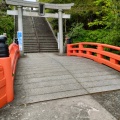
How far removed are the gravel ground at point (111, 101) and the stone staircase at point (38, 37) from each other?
31.9ft

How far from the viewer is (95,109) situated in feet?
10.2

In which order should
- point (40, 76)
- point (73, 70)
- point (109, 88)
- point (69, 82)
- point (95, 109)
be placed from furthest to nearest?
point (73, 70)
point (40, 76)
point (69, 82)
point (109, 88)
point (95, 109)

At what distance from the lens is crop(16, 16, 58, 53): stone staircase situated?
13337mm

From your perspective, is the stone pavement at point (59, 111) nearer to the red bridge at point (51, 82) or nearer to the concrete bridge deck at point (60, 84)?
the concrete bridge deck at point (60, 84)

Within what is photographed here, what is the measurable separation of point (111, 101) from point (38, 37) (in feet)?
39.7

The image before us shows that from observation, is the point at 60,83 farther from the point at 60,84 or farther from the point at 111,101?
the point at 111,101

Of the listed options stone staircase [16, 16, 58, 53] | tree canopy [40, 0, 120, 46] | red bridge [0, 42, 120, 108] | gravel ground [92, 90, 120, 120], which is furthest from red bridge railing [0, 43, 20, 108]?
stone staircase [16, 16, 58, 53]

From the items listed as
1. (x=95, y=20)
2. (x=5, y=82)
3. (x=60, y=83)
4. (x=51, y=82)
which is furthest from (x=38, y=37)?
(x=5, y=82)

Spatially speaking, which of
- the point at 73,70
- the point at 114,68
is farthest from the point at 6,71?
the point at 114,68

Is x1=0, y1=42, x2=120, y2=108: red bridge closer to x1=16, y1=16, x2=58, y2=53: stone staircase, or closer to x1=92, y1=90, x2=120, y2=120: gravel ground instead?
x1=92, y1=90, x2=120, y2=120: gravel ground

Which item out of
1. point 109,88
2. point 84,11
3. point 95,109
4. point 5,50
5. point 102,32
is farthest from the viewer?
point 84,11

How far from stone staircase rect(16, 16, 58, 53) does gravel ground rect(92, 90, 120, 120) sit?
9718 mm

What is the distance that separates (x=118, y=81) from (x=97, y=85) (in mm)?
718

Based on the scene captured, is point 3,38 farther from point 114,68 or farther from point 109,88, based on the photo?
point 114,68
